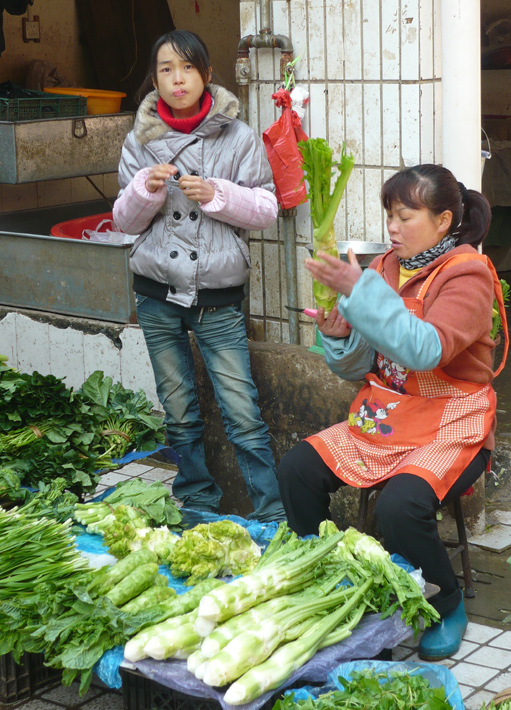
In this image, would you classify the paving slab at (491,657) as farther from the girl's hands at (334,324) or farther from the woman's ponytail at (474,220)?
the woman's ponytail at (474,220)

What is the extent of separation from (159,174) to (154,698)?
84.3 inches

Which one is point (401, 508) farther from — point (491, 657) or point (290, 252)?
point (290, 252)

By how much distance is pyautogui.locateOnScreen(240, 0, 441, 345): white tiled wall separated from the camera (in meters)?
4.32

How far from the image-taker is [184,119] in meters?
4.10

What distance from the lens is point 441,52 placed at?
13.9 feet

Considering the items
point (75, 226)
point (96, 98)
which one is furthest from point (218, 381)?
point (96, 98)

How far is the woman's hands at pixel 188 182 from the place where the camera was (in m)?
3.90

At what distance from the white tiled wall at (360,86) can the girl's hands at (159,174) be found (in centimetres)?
108

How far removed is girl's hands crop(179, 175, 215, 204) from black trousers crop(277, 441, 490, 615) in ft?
3.76

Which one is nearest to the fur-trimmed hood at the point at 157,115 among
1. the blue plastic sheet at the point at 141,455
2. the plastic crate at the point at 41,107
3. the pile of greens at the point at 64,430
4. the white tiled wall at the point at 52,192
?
the pile of greens at the point at 64,430

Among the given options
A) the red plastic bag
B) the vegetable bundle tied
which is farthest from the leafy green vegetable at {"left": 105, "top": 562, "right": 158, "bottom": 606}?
the red plastic bag

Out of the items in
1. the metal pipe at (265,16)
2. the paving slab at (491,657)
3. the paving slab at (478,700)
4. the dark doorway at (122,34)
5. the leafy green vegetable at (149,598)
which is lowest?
the paving slab at (478,700)

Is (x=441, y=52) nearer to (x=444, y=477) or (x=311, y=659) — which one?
(x=444, y=477)

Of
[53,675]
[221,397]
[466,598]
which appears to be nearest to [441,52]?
[221,397]
